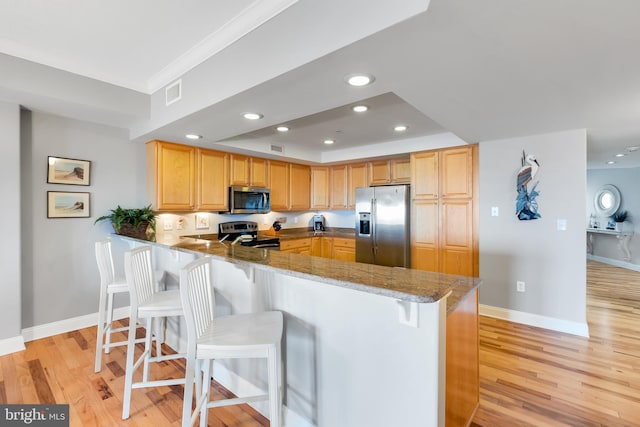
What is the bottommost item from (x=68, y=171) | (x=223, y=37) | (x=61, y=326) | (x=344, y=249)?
(x=61, y=326)

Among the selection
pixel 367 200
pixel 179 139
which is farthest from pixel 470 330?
pixel 179 139

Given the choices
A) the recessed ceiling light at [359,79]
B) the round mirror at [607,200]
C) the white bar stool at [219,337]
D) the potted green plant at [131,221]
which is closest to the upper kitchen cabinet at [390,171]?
the recessed ceiling light at [359,79]

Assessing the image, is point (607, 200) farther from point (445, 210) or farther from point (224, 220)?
point (224, 220)

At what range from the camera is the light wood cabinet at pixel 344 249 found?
5.28 m

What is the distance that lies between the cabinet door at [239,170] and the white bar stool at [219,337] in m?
2.87

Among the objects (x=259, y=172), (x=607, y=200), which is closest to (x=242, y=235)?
(x=259, y=172)

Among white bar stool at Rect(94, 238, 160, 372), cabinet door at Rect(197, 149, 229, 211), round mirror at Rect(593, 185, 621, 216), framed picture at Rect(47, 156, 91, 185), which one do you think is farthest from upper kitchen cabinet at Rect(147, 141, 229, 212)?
round mirror at Rect(593, 185, 621, 216)

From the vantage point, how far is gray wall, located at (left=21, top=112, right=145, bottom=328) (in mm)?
2969

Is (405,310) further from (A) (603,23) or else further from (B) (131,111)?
(B) (131,111)

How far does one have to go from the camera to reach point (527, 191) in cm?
341

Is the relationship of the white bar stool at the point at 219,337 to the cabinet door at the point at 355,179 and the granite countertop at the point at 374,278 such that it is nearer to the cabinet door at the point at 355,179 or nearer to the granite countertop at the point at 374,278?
the granite countertop at the point at 374,278

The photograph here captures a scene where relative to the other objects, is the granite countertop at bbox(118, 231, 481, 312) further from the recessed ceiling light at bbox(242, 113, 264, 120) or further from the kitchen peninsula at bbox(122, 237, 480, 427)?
the recessed ceiling light at bbox(242, 113, 264, 120)

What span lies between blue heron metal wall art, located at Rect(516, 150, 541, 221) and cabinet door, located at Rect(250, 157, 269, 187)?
349cm

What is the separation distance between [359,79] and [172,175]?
2.80 metres
